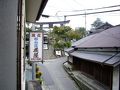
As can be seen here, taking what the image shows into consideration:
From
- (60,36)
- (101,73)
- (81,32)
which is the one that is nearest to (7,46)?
(101,73)

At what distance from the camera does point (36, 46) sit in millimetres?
10914

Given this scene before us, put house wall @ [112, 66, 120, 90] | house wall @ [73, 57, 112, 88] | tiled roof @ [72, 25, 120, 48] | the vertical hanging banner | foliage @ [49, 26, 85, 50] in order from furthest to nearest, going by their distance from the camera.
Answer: foliage @ [49, 26, 85, 50] → tiled roof @ [72, 25, 120, 48] → house wall @ [73, 57, 112, 88] → house wall @ [112, 66, 120, 90] → the vertical hanging banner

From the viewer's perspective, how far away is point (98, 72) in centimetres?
1817

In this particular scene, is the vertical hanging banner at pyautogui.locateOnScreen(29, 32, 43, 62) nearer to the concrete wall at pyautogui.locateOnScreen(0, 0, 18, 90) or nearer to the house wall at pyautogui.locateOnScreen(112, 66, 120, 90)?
the house wall at pyautogui.locateOnScreen(112, 66, 120, 90)

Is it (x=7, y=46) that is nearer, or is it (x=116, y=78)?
(x=7, y=46)

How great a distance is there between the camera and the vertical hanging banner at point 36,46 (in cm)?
1086

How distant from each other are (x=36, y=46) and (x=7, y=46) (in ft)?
27.4

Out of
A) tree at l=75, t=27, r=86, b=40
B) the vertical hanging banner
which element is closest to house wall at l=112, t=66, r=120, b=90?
the vertical hanging banner

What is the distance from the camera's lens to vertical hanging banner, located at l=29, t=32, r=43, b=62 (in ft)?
35.6

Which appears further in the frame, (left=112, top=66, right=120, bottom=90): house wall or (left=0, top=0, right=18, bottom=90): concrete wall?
(left=112, top=66, right=120, bottom=90): house wall

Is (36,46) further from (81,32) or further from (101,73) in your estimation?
(81,32)

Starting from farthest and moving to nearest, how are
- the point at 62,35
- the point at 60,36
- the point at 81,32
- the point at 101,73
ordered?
the point at 81,32, the point at 60,36, the point at 62,35, the point at 101,73

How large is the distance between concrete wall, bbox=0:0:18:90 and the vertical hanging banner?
8.19 m

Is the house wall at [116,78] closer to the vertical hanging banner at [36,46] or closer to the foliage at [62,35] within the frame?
the vertical hanging banner at [36,46]
